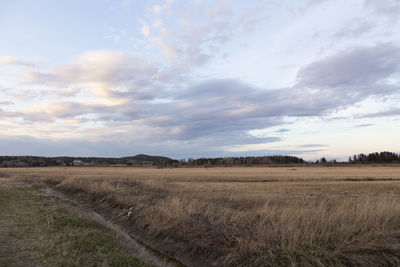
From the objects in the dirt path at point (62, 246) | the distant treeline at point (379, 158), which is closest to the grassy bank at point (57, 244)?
the dirt path at point (62, 246)

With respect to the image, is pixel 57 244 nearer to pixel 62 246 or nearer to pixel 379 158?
pixel 62 246

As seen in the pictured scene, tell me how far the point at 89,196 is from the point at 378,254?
2247cm

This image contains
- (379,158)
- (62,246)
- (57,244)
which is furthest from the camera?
(379,158)

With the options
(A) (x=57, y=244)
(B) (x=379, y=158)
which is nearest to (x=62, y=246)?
(A) (x=57, y=244)

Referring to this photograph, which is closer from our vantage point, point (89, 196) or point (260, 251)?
point (260, 251)

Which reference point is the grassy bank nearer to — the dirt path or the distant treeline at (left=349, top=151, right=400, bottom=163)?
the dirt path

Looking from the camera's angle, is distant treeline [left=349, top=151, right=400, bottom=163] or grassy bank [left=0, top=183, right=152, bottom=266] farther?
distant treeline [left=349, top=151, right=400, bottom=163]

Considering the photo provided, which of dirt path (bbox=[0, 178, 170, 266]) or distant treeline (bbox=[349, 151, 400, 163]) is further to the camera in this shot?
distant treeline (bbox=[349, 151, 400, 163])

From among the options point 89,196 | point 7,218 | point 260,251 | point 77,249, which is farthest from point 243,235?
point 89,196

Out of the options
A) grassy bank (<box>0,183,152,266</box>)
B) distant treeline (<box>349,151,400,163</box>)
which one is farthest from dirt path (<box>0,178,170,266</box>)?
distant treeline (<box>349,151,400,163</box>)

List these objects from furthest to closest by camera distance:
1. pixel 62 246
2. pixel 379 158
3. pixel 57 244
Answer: pixel 379 158 → pixel 57 244 → pixel 62 246

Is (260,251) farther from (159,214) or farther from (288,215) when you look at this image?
(159,214)

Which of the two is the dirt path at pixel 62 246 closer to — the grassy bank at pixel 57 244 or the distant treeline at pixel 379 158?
the grassy bank at pixel 57 244

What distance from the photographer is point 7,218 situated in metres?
13.3
